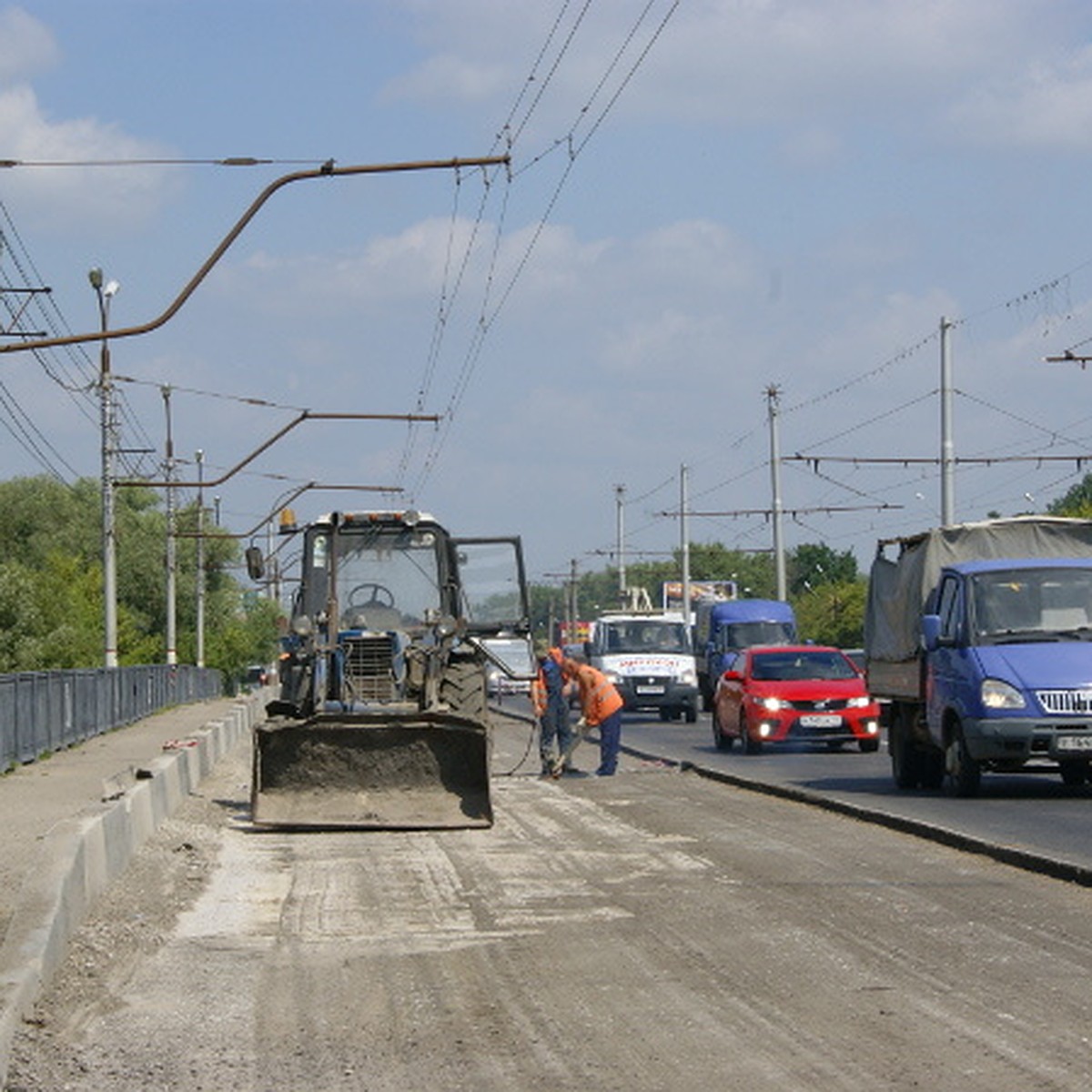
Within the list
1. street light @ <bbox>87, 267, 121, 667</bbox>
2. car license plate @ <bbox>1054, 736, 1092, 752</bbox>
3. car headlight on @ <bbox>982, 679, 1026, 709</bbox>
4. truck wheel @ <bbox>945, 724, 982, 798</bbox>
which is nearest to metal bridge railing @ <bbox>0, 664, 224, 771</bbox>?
street light @ <bbox>87, 267, 121, 667</bbox>

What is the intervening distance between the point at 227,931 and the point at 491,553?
32.7 feet

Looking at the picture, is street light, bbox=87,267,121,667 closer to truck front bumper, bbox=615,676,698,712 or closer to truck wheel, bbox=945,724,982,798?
truck front bumper, bbox=615,676,698,712

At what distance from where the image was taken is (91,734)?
132 ft

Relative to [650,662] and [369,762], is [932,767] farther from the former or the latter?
[650,662]

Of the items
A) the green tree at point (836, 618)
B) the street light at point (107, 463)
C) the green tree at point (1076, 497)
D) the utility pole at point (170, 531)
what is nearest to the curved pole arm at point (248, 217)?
the street light at point (107, 463)

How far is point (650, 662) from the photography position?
164ft

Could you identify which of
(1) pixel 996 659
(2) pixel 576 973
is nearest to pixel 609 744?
(1) pixel 996 659

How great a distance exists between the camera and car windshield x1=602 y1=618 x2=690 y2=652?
2014 inches

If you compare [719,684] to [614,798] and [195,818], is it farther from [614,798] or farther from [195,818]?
[195,818]

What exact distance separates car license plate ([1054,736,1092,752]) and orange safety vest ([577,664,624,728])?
7.37 m

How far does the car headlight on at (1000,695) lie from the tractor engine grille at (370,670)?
525 cm

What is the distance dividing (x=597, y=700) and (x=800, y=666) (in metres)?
7.68

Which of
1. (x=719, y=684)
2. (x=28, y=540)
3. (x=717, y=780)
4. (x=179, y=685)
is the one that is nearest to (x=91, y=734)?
(x=719, y=684)

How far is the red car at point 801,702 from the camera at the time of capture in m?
32.0
